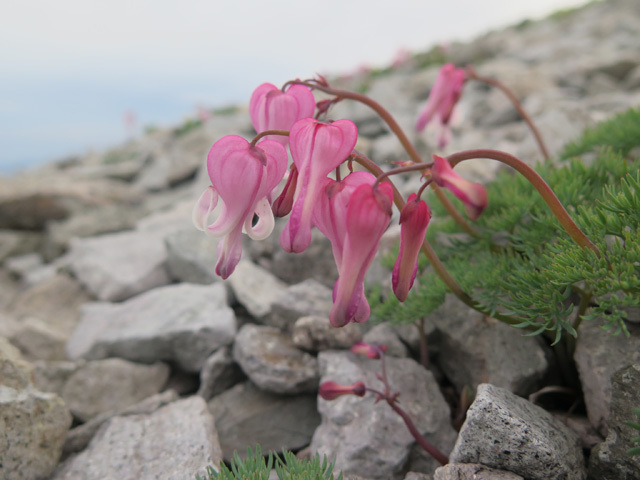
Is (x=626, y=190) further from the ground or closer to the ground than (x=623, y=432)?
further from the ground

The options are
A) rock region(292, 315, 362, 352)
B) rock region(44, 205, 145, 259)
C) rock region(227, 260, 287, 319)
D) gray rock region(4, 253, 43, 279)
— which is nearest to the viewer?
rock region(292, 315, 362, 352)

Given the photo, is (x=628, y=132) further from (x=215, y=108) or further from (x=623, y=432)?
(x=215, y=108)

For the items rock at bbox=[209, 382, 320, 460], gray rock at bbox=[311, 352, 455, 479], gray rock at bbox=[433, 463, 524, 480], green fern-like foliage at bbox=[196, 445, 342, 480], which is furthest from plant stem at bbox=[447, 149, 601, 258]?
rock at bbox=[209, 382, 320, 460]

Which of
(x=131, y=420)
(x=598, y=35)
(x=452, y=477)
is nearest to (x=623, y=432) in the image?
(x=452, y=477)

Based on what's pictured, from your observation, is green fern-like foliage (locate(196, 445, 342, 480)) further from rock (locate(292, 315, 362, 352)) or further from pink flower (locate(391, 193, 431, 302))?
rock (locate(292, 315, 362, 352))

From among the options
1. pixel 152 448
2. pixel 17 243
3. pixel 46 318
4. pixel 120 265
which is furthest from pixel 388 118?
pixel 17 243

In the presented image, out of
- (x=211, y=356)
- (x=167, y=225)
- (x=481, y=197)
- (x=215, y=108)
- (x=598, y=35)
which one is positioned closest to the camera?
(x=481, y=197)
